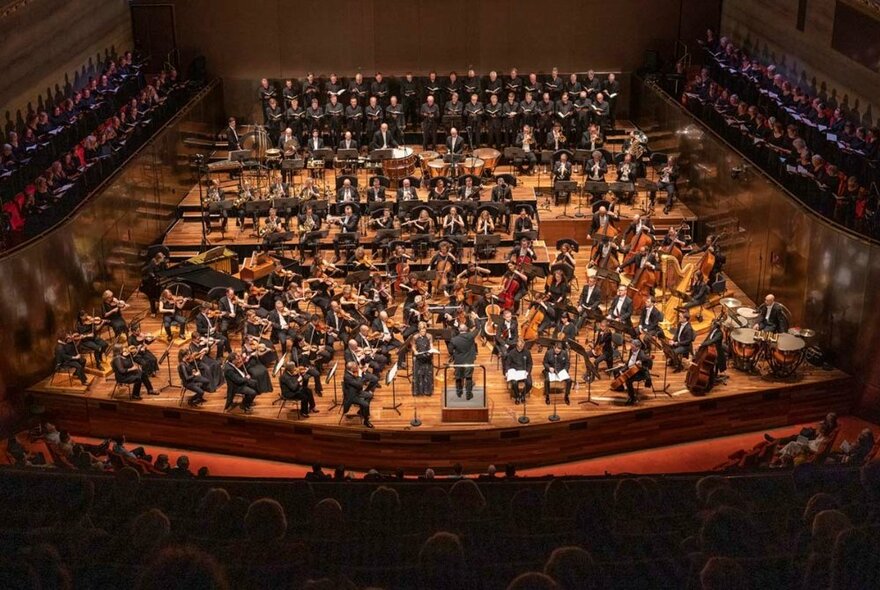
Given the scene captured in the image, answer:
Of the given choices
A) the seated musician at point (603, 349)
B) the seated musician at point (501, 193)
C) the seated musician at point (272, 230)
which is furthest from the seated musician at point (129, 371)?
the seated musician at point (501, 193)

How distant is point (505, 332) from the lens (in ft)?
47.9

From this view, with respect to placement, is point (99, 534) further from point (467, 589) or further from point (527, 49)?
point (527, 49)

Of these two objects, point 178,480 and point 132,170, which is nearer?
point 178,480

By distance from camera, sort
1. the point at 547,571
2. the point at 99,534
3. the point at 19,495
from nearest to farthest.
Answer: the point at 547,571 < the point at 99,534 < the point at 19,495

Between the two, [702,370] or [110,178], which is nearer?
[702,370]

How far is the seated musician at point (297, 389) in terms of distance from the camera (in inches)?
549

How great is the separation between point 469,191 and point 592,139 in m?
3.10

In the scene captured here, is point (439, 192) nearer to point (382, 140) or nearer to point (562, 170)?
point (562, 170)

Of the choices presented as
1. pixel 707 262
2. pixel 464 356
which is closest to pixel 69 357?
pixel 464 356

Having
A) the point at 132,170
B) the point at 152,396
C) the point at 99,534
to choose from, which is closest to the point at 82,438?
the point at 152,396

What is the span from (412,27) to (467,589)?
18.4 metres

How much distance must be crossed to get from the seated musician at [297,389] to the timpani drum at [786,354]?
6066 millimetres

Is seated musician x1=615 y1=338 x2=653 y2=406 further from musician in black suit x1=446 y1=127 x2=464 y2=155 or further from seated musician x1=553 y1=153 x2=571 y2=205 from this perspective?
musician in black suit x1=446 y1=127 x2=464 y2=155

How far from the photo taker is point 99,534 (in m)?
7.88
